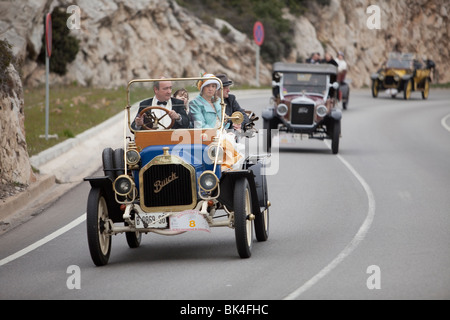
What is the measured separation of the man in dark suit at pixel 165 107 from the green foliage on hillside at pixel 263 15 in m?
41.1

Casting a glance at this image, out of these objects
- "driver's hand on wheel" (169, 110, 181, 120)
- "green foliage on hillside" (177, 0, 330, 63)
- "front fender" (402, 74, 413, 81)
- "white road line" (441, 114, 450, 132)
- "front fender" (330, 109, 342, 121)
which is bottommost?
"white road line" (441, 114, 450, 132)

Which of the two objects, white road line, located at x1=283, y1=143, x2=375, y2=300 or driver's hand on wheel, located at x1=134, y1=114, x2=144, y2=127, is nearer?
white road line, located at x1=283, y1=143, x2=375, y2=300

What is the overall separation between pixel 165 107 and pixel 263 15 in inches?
1874

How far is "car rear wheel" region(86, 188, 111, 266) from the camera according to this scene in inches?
360

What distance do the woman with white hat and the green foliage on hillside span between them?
1611 inches

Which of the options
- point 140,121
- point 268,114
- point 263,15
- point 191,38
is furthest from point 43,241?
point 263,15

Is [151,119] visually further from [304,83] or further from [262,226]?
[304,83]

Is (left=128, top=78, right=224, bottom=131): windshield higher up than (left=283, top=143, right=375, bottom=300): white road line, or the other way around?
(left=128, top=78, right=224, bottom=131): windshield

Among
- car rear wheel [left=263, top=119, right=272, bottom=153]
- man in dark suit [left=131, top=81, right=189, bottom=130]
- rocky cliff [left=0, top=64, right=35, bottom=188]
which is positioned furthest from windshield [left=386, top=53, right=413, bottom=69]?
man in dark suit [left=131, top=81, right=189, bottom=130]

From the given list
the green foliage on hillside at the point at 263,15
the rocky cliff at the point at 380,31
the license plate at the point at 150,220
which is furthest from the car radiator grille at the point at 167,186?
the rocky cliff at the point at 380,31

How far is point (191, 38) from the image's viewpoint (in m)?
48.4

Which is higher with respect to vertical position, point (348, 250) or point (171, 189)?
point (171, 189)

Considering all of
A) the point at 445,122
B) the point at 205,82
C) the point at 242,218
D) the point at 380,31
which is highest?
the point at 380,31

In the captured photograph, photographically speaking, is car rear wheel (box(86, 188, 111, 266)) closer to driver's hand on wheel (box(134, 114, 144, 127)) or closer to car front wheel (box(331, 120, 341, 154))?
driver's hand on wheel (box(134, 114, 144, 127))
